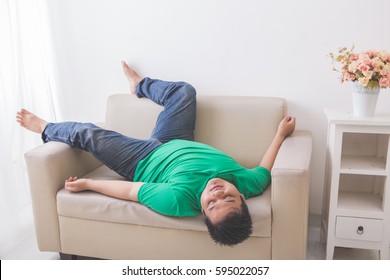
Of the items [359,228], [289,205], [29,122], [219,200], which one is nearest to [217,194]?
[219,200]

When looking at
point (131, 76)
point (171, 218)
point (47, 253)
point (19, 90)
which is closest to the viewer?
point (171, 218)

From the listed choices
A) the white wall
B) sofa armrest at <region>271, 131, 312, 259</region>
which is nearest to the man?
sofa armrest at <region>271, 131, 312, 259</region>

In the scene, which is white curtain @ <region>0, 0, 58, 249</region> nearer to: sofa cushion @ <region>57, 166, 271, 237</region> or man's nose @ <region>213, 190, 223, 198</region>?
sofa cushion @ <region>57, 166, 271, 237</region>

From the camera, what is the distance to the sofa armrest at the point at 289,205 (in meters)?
1.58

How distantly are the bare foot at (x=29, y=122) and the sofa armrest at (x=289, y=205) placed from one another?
1.34 m

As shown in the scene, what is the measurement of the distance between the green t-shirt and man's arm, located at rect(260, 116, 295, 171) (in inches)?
3.9

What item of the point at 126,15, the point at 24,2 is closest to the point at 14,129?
the point at 24,2

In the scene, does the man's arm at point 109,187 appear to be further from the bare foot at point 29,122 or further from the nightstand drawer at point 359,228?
the nightstand drawer at point 359,228

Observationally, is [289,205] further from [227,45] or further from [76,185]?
[227,45]

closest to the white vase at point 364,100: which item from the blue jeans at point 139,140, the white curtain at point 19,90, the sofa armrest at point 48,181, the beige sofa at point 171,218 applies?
the beige sofa at point 171,218

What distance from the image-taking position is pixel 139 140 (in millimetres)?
2092

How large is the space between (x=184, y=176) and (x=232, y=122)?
1.85 feet

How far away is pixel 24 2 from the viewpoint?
7.77 ft

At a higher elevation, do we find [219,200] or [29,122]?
[29,122]
